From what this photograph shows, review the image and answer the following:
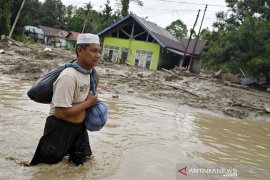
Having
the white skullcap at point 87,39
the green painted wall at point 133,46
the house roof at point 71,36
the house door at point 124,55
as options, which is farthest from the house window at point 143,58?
the house roof at point 71,36

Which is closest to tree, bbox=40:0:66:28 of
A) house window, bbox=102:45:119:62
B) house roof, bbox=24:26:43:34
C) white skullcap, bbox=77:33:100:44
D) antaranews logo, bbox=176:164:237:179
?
house roof, bbox=24:26:43:34

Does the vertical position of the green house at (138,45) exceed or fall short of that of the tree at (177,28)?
it falls short

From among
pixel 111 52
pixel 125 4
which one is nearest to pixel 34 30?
pixel 125 4

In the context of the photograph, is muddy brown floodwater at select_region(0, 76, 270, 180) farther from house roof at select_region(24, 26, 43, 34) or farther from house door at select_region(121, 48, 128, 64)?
house roof at select_region(24, 26, 43, 34)

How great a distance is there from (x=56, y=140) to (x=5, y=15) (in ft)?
84.3

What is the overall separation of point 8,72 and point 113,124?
7.07 m

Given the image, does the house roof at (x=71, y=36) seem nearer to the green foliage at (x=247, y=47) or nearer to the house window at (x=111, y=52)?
the house window at (x=111, y=52)

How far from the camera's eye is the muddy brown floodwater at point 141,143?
151 inches

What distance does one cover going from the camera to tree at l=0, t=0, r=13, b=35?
25200mm

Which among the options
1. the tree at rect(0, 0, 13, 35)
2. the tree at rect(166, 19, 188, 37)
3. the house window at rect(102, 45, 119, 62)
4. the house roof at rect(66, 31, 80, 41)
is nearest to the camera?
the tree at rect(0, 0, 13, 35)

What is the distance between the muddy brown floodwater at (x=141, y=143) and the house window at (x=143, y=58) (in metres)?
20.7

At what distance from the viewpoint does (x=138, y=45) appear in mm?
30156

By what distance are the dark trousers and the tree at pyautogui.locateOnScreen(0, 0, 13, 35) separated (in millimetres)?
24568

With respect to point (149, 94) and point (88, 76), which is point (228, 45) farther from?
point (88, 76)
